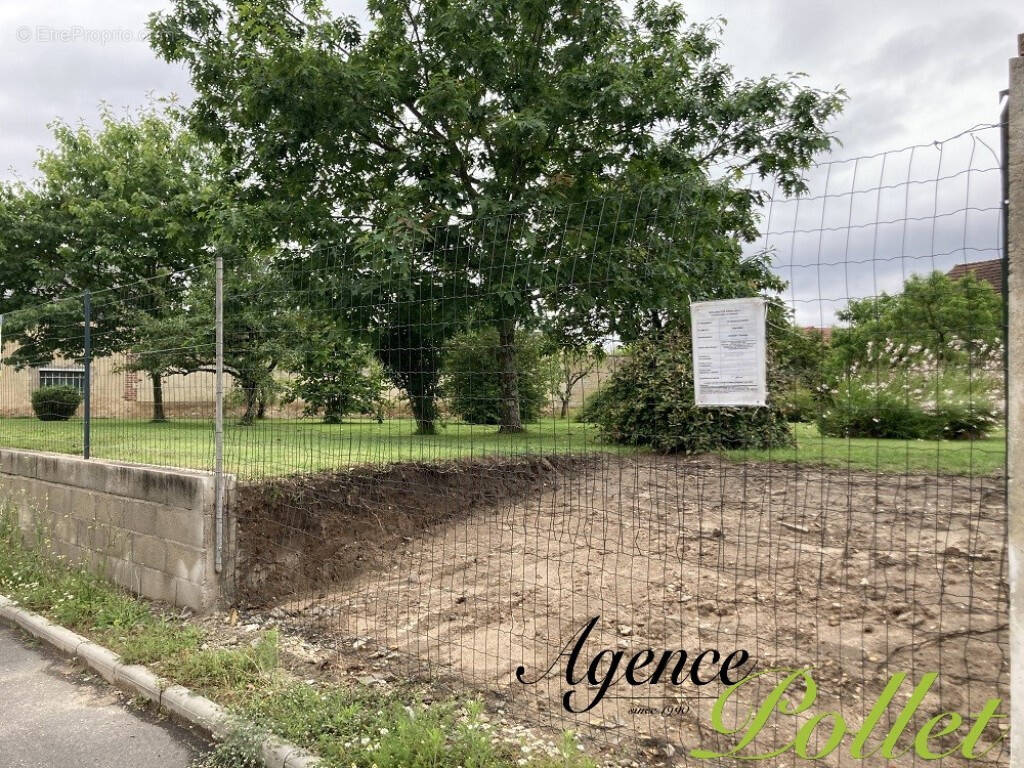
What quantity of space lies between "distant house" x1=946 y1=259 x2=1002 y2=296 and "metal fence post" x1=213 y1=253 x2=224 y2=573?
443cm

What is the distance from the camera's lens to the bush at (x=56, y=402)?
742 centimetres

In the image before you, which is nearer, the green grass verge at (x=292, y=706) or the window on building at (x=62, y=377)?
the green grass verge at (x=292, y=706)

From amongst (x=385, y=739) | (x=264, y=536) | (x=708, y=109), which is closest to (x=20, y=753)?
(x=385, y=739)

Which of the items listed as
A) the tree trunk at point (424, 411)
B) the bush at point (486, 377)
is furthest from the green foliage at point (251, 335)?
the bush at point (486, 377)

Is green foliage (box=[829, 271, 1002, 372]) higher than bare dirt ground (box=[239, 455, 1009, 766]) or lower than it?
higher

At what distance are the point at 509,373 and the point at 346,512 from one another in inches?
111

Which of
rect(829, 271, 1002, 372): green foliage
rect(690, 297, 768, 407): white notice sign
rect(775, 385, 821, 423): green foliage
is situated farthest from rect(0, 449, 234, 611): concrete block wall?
rect(829, 271, 1002, 372): green foliage

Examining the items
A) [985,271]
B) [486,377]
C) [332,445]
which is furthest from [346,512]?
[985,271]

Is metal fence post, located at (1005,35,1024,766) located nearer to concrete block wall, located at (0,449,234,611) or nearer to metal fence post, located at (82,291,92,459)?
concrete block wall, located at (0,449,234,611)

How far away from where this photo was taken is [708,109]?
11.0 meters

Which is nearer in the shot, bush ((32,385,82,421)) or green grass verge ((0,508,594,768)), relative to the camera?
green grass verge ((0,508,594,768))

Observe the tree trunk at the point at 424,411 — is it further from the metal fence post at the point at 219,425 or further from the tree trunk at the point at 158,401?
the tree trunk at the point at 158,401

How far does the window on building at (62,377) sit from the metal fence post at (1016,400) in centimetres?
721

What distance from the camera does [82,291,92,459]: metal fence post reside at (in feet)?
20.9
